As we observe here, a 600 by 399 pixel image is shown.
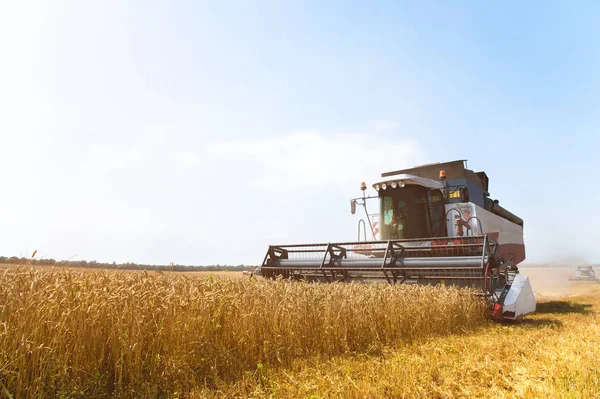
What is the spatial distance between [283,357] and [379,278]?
3.93 m

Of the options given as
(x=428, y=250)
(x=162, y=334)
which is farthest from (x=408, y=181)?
(x=162, y=334)

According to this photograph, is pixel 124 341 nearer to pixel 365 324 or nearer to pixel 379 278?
pixel 365 324

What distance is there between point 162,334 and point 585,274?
102 ft

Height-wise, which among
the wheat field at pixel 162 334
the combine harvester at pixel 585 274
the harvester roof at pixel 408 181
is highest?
the harvester roof at pixel 408 181

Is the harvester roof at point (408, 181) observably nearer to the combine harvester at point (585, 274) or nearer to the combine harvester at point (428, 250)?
the combine harvester at point (428, 250)

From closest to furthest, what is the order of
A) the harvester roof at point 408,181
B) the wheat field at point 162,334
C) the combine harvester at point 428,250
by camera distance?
the wheat field at point 162,334 < the combine harvester at point 428,250 < the harvester roof at point 408,181

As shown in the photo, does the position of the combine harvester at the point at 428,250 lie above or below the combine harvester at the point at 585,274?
above

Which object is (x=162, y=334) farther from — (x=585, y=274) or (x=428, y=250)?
(x=585, y=274)

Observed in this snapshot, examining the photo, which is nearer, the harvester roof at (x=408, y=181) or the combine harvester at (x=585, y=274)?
the harvester roof at (x=408, y=181)

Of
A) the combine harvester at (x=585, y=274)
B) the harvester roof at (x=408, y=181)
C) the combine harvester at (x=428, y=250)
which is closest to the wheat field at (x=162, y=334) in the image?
the combine harvester at (x=428, y=250)

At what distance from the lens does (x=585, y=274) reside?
26.0 meters

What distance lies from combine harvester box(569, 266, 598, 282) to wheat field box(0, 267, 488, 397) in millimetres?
26913

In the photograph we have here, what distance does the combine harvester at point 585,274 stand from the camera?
25053 millimetres

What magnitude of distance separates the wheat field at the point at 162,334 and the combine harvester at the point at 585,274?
26.9 m
